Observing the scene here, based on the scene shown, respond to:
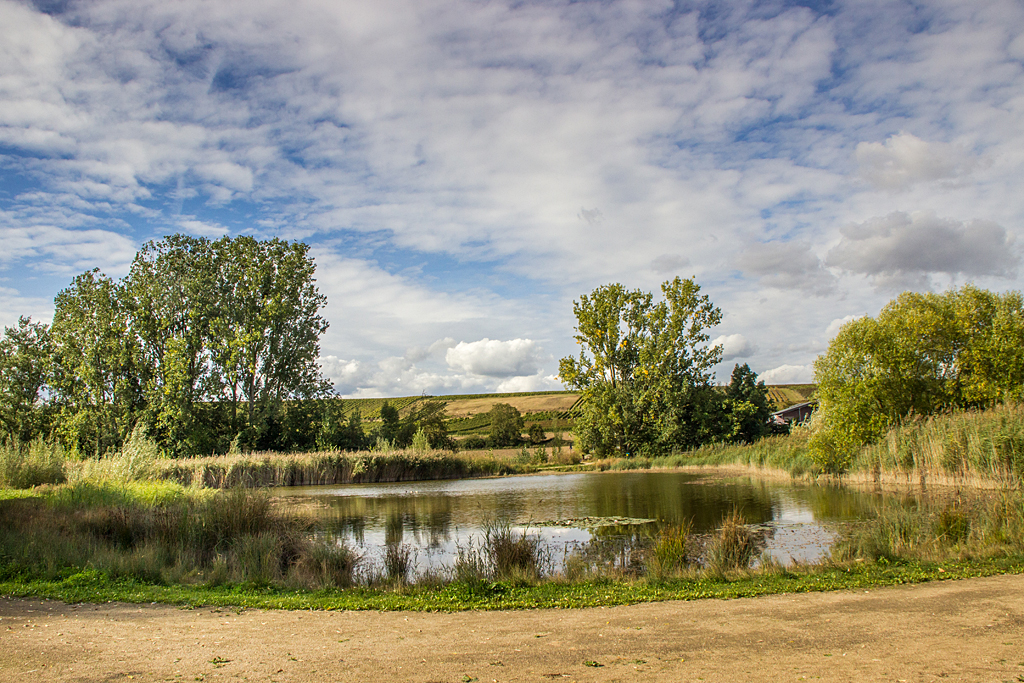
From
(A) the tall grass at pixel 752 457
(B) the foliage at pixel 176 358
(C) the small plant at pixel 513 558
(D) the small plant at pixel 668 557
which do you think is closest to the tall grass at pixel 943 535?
(D) the small plant at pixel 668 557

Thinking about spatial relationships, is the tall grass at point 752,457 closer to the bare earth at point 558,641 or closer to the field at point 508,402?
the bare earth at point 558,641

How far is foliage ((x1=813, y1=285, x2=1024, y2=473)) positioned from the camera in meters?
26.2

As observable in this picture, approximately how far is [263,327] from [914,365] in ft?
123

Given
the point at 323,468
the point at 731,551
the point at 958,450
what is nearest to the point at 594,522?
the point at 731,551

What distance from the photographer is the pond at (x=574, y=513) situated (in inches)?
531

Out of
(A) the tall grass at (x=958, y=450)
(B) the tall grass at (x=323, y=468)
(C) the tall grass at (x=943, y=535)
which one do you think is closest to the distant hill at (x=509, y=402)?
(B) the tall grass at (x=323, y=468)

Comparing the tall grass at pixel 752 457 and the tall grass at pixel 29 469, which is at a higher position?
the tall grass at pixel 29 469

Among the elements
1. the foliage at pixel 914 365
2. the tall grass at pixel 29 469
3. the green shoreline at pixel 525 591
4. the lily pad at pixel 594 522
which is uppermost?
the foliage at pixel 914 365

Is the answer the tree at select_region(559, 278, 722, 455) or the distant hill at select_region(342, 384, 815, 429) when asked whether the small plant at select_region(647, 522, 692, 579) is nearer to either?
the tree at select_region(559, 278, 722, 455)

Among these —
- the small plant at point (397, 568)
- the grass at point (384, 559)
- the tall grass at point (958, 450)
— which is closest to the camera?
the grass at point (384, 559)

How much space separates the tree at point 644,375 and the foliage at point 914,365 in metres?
23.2

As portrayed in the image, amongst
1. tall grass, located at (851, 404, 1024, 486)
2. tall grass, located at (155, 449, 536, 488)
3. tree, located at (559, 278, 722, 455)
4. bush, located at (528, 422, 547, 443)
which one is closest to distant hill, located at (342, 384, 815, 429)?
bush, located at (528, 422, 547, 443)

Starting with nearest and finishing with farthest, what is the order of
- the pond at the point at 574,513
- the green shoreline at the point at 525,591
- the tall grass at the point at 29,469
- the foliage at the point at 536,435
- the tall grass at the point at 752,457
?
the green shoreline at the point at 525,591 < the pond at the point at 574,513 < the tall grass at the point at 29,469 < the tall grass at the point at 752,457 < the foliage at the point at 536,435

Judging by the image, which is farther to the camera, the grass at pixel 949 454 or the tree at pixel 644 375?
the tree at pixel 644 375
